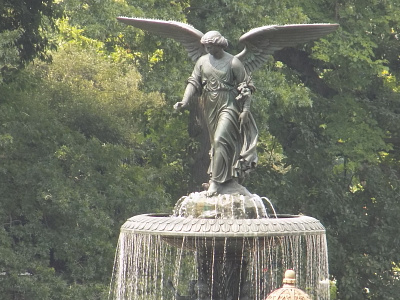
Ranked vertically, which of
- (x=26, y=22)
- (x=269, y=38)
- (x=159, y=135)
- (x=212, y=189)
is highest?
(x=26, y=22)

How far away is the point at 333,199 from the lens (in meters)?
24.8

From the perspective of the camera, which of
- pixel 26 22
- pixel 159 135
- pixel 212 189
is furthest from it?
pixel 159 135

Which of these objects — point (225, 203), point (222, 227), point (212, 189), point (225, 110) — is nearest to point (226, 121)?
point (225, 110)

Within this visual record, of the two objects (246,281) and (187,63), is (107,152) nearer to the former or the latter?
(187,63)

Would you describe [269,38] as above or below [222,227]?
above

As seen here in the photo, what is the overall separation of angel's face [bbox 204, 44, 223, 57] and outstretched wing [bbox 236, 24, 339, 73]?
0.51 meters

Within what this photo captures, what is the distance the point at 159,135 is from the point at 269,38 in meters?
11.1

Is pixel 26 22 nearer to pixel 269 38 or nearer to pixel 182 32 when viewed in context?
pixel 182 32

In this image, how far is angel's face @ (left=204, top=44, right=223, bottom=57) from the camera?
1310 cm

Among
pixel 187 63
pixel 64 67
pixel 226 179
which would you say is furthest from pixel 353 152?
pixel 226 179

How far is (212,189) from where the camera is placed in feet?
42.7

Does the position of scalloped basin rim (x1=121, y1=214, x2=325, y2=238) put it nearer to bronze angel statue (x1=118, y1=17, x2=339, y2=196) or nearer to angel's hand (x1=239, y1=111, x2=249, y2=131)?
bronze angel statue (x1=118, y1=17, x2=339, y2=196)

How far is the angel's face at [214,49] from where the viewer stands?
43.0 ft

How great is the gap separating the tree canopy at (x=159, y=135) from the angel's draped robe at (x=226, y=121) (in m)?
6.33
